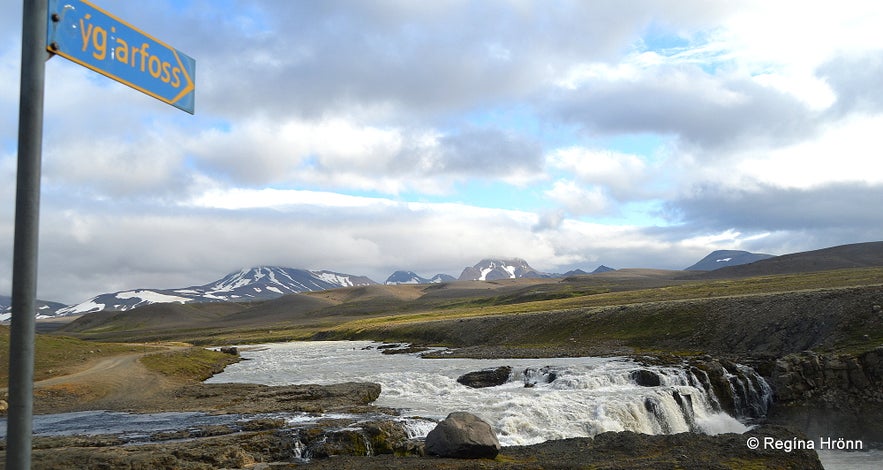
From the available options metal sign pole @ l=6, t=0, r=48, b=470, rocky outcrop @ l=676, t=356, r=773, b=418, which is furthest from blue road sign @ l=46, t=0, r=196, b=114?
rocky outcrop @ l=676, t=356, r=773, b=418

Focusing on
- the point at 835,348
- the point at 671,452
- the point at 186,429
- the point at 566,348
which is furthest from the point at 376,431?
the point at 566,348

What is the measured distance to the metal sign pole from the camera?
5848 mm

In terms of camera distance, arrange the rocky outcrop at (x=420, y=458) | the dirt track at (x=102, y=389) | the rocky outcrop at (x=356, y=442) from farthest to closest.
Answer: the dirt track at (x=102, y=389)
the rocky outcrop at (x=356, y=442)
the rocky outcrop at (x=420, y=458)

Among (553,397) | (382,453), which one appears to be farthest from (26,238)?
(553,397)

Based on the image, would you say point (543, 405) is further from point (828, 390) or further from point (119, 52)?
point (119, 52)

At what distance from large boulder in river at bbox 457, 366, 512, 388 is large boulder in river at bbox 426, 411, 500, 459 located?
27.0 m

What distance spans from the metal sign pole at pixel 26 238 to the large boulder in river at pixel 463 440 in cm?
2320

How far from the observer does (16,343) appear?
19.3 ft

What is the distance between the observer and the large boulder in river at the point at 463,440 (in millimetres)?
27516

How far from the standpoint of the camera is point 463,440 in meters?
27.5

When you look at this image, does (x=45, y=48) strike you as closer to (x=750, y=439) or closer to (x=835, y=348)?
(x=750, y=439)

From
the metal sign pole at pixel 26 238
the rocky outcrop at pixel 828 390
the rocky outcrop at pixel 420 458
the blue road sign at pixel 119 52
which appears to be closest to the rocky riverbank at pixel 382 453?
the rocky outcrop at pixel 420 458

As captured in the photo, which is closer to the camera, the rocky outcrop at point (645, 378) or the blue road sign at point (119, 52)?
the blue road sign at point (119, 52)

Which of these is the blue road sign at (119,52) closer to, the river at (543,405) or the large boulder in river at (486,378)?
the river at (543,405)
